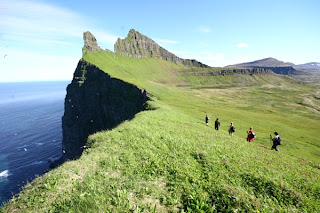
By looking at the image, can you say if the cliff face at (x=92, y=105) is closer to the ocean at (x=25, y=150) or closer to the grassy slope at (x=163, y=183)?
the ocean at (x=25, y=150)

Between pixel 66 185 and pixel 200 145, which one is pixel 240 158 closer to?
pixel 200 145

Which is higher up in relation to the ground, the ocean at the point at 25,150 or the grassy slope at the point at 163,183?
the grassy slope at the point at 163,183

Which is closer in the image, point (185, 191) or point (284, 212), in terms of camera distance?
point (284, 212)

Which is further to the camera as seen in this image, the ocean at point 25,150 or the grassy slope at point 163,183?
the ocean at point 25,150

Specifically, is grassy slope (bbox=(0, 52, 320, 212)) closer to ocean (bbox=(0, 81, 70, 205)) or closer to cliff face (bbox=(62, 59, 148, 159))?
cliff face (bbox=(62, 59, 148, 159))

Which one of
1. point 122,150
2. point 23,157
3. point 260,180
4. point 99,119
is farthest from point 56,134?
point 260,180

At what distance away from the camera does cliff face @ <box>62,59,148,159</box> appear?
79.6 meters

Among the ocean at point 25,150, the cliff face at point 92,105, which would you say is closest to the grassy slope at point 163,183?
the cliff face at point 92,105

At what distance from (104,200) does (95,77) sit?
399ft

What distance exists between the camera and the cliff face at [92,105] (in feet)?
261

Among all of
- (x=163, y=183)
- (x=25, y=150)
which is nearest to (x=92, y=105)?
(x=25, y=150)

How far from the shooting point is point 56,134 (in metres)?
134

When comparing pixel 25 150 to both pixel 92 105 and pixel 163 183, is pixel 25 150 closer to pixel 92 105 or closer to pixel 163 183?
pixel 92 105

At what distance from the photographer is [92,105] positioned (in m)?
109
